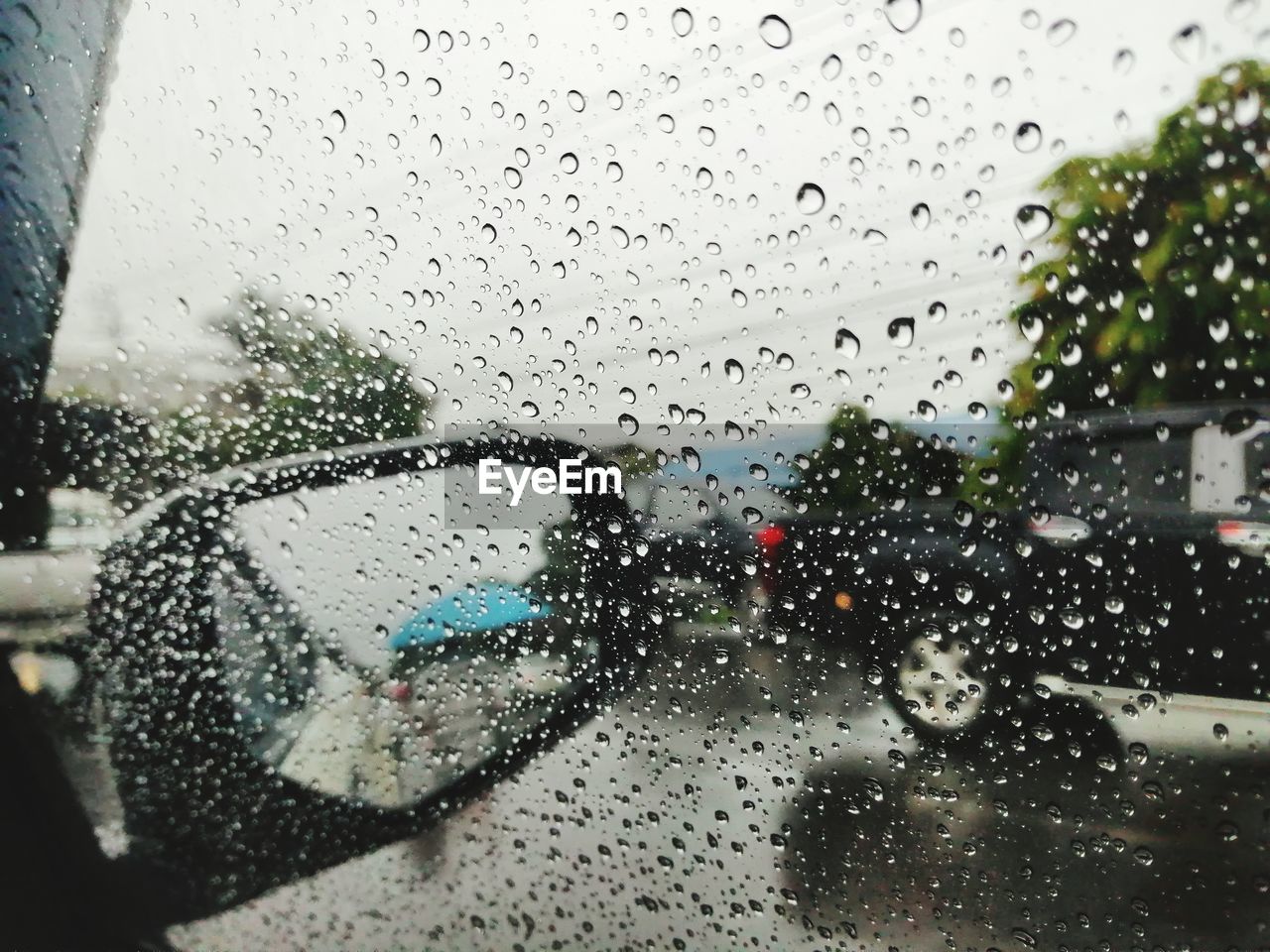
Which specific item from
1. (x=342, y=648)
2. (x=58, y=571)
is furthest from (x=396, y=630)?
(x=58, y=571)

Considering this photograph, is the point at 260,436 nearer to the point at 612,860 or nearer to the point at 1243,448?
the point at 612,860

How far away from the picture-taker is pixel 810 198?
3.91 feet

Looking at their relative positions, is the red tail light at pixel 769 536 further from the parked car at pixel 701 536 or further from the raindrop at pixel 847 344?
the raindrop at pixel 847 344

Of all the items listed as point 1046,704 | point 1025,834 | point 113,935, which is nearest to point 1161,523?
point 1046,704

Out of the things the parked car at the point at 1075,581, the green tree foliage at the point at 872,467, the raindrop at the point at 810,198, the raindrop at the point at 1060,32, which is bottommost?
the parked car at the point at 1075,581

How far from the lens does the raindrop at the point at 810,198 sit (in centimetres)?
119

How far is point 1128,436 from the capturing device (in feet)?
3.30

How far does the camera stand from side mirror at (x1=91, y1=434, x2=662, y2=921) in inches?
57.7

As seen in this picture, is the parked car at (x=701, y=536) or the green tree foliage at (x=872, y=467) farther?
the parked car at (x=701, y=536)

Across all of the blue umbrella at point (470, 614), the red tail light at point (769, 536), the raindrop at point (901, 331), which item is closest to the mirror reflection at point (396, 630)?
the blue umbrella at point (470, 614)

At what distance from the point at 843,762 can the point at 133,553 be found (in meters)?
1.66

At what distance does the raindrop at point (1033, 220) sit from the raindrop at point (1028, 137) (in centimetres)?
7

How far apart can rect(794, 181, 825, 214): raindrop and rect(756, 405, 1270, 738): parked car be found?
18.1 inches

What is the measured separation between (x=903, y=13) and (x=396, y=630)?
140cm
